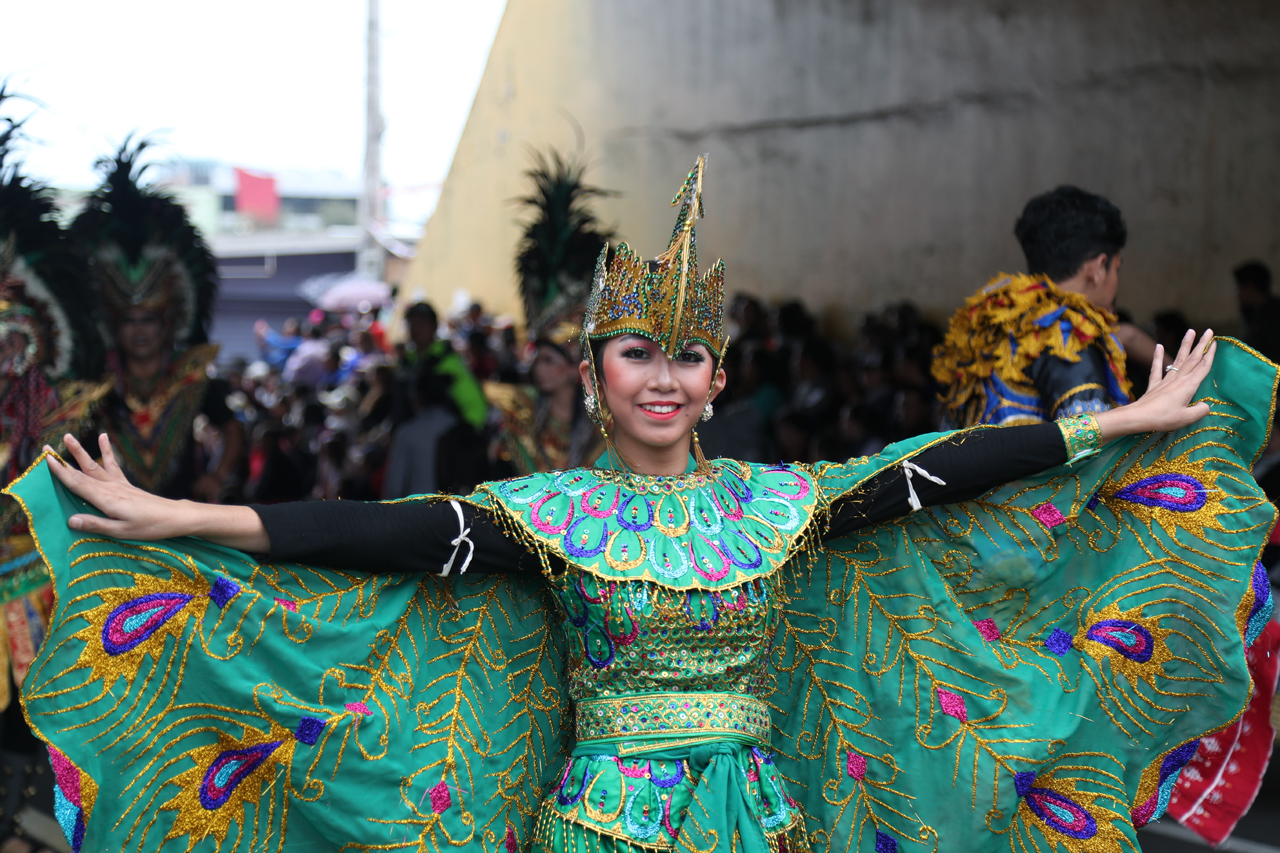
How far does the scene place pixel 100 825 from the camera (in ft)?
6.48

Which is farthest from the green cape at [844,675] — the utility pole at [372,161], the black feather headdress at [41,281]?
the utility pole at [372,161]

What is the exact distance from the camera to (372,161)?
22.6 metres

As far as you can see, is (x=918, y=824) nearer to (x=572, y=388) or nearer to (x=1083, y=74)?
(x=572, y=388)

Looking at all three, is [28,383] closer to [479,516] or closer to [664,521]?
[479,516]

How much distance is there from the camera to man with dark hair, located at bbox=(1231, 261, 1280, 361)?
6.18 m

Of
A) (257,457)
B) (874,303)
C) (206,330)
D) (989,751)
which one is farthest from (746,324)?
(989,751)

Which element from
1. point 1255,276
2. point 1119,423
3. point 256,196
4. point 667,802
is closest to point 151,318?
point 667,802

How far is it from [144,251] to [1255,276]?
5820 millimetres

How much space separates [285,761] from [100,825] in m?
Answer: 0.31

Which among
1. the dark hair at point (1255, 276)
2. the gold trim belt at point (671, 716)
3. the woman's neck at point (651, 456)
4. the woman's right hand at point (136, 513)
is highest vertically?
the dark hair at point (1255, 276)

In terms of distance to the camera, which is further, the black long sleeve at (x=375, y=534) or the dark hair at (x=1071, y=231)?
the dark hair at (x=1071, y=231)

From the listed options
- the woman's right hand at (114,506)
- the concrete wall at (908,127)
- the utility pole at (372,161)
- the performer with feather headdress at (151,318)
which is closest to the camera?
the woman's right hand at (114,506)

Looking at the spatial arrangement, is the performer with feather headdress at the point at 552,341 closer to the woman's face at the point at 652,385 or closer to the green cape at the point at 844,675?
the green cape at the point at 844,675

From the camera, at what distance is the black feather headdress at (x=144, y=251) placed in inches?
219
